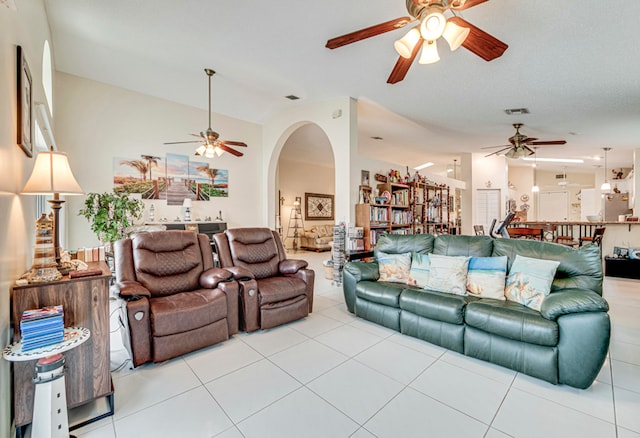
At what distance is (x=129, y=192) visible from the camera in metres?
5.06

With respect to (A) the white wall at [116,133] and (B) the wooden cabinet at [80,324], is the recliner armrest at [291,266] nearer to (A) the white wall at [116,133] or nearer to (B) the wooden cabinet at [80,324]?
(B) the wooden cabinet at [80,324]

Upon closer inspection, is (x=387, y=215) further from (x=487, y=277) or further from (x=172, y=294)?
(x=172, y=294)

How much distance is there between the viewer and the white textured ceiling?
2.69m

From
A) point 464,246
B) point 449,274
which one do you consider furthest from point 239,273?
point 464,246

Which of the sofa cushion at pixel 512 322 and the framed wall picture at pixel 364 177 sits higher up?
the framed wall picture at pixel 364 177

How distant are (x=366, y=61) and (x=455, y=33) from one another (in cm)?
173

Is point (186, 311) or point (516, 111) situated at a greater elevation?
point (516, 111)

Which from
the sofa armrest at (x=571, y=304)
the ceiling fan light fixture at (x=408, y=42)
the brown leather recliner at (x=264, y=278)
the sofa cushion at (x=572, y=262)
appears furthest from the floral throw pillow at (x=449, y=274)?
the ceiling fan light fixture at (x=408, y=42)

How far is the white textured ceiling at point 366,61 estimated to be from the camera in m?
2.69

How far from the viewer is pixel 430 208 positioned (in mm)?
7117

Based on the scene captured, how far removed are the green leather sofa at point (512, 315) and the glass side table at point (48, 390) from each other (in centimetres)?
246

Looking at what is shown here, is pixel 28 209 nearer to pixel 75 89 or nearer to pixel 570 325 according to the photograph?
pixel 75 89

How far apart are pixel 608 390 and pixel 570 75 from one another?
11.7 ft

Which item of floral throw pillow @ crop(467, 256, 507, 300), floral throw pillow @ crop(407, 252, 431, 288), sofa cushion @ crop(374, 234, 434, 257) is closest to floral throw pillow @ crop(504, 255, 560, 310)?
floral throw pillow @ crop(467, 256, 507, 300)
